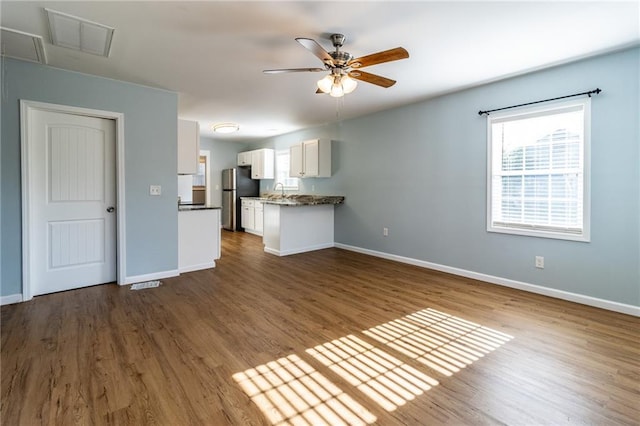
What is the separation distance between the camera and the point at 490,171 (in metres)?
3.92

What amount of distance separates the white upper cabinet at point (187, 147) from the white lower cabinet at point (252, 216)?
2949 millimetres

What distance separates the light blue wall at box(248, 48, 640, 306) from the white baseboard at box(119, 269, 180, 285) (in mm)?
3159

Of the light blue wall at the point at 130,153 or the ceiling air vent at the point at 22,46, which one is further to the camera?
the light blue wall at the point at 130,153

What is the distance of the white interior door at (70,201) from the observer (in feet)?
11.1

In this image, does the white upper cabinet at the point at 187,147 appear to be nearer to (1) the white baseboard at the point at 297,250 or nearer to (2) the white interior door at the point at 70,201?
(2) the white interior door at the point at 70,201

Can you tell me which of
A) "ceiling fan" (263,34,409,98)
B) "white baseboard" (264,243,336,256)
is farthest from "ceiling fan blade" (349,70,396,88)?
"white baseboard" (264,243,336,256)

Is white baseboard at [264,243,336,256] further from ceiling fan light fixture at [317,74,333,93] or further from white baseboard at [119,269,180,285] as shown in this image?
ceiling fan light fixture at [317,74,333,93]

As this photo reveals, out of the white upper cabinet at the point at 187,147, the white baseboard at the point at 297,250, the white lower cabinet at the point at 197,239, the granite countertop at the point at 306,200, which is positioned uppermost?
the white upper cabinet at the point at 187,147

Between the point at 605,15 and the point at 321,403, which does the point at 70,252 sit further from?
the point at 605,15

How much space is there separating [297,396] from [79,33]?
10.8 feet

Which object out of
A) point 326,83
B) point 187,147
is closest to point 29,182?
point 187,147

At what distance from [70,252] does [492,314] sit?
4.59 m

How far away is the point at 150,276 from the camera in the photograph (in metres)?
4.02

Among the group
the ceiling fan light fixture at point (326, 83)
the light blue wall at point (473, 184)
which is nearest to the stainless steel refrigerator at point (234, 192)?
the light blue wall at point (473, 184)
